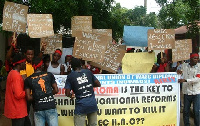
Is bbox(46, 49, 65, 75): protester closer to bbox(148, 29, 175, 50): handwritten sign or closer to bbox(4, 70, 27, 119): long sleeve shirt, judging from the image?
bbox(4, 70, 27, 119): long sleeve shirt

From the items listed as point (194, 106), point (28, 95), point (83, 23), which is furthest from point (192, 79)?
point (28, 95)

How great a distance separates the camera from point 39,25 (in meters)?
5.83

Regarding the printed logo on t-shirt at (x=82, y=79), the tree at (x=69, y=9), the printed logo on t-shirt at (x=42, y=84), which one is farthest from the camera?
the tree at (x=69, y=9)

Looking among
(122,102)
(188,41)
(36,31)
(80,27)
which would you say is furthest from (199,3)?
(36,31)

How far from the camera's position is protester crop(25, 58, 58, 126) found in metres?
3.99

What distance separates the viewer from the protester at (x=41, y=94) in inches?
157

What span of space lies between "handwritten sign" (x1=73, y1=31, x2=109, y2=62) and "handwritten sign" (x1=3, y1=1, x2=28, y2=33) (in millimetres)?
1369

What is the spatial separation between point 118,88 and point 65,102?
1.13 m

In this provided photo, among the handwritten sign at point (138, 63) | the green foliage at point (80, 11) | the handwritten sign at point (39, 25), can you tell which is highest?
the green foliage at point (80, 11)

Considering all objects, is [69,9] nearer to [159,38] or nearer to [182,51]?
[159,38]

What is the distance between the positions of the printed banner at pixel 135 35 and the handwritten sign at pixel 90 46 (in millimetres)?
1465

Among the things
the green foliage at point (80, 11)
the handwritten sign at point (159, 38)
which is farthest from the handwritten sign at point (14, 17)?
the handwritten sign at point (159, 38)

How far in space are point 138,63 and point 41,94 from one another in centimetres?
255

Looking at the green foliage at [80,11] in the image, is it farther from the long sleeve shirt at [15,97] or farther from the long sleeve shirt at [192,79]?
the long sleeve shirt at [192,79]
